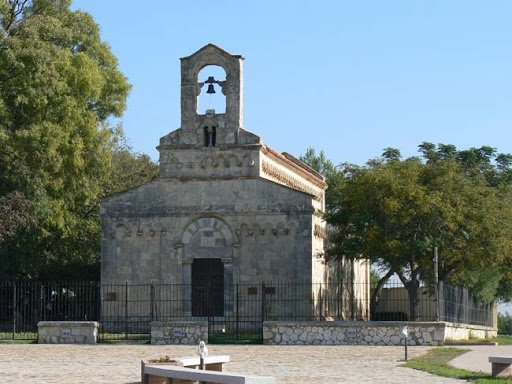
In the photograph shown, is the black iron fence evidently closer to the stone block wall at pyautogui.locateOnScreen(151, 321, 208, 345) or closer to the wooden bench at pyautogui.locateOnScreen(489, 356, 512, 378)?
the stone block wall at pyautogui.locateOnScreen(151, 321, 208, 345)

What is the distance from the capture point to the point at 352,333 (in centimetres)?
3684

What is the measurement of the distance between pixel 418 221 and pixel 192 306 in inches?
378

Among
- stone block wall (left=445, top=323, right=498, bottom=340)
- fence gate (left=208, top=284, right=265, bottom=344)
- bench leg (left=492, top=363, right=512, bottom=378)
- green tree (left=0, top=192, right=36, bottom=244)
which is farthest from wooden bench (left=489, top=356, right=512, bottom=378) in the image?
green tree (left=0, top=192, right=36, bottom=244)

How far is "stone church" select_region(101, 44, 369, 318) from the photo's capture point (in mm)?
45375

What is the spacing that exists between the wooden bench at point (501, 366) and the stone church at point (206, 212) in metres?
21.5

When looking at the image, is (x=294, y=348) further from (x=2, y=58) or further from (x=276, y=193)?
(x=2, y=58)

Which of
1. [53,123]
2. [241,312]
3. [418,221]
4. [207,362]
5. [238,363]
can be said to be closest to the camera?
[207,362]

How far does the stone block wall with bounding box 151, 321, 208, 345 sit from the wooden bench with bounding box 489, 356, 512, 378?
1567cm

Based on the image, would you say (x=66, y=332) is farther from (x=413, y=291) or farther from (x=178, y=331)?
(x=413, y=291)

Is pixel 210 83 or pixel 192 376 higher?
pixel 210 83

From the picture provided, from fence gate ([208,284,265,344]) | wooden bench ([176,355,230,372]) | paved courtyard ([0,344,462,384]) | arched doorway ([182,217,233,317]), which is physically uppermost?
arched doorway ([182,217,233,317])

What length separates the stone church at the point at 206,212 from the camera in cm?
4538

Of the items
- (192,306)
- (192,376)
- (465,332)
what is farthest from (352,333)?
(192,376)

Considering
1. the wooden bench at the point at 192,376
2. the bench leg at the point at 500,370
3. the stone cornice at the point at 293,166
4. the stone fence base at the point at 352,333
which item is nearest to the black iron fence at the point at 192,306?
the stone fence base at the point at 352,333
